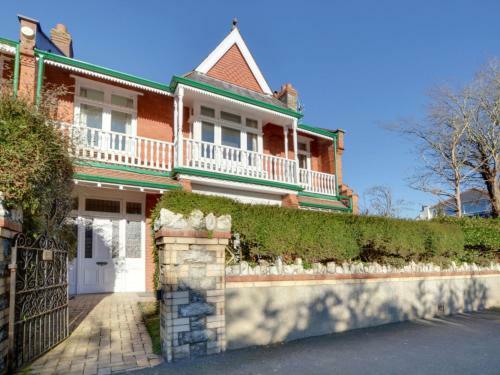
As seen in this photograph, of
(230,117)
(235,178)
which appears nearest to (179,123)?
(235,178)

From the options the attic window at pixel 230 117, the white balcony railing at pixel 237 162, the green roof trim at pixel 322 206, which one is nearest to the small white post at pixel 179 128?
the white balcony railing at pixel 237 162

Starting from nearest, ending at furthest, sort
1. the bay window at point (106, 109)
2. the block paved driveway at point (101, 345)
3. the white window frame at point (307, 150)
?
the block paved driveway at point (101, 345)
the bay window at point (106, 109)
the white window frame at point (307, 150)

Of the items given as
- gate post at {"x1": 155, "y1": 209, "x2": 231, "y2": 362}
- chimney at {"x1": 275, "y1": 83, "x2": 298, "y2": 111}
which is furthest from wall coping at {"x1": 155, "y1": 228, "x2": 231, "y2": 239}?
chimney at {"x1": 275, "y1": 83, "x2": 298, "y2": 111}

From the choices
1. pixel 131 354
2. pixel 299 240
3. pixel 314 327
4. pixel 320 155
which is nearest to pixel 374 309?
pixel 314 327

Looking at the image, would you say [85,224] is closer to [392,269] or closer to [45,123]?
[45,123]

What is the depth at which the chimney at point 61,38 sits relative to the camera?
11.1m

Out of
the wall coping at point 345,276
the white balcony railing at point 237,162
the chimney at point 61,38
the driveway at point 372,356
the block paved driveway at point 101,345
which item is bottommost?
the driveway at point 372,356

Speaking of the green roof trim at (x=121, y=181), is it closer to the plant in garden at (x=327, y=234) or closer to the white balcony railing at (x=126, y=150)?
the white balcony railing at (x=126, y=150)

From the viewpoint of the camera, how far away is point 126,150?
31.5ft

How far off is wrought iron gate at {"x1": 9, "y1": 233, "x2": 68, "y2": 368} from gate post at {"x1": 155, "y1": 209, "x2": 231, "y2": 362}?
166 centimetres

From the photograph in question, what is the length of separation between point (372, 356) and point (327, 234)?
2.32 metres

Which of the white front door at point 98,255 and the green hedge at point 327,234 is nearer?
the green hedge at point 327,234

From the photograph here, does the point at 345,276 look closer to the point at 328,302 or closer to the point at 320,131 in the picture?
the point at 328,302

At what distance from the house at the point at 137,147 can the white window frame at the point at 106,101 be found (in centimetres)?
3
